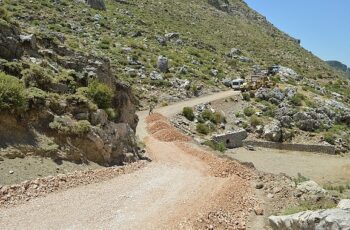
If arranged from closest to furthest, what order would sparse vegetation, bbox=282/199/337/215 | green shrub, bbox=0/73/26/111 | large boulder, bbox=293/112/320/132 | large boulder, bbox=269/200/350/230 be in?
large boulder, bbox=269/200/350/230
sparse vegetation, bbox=282/199/337/215
green shrub, bbox=0/73/26/111
large boulder, bbox=293/112/320/132

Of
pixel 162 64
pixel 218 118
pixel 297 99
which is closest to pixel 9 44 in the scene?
pixel 218 118

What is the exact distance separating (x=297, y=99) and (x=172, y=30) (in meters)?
31.3

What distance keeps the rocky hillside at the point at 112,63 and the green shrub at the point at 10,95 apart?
0.03 m

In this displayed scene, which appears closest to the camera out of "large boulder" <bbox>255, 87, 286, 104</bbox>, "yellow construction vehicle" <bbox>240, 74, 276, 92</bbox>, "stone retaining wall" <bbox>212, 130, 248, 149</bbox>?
"stone retaining wall" <bbox>212, 130, 248, 149</bbox>

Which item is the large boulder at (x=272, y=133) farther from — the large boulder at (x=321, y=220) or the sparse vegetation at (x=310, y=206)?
the large boulder at (x=321, y=220)

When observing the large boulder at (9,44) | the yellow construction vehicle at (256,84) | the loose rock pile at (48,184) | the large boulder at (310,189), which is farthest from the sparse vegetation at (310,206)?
the yellow construction vehicle at (256,84)

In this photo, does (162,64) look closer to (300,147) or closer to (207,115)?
(207,115)

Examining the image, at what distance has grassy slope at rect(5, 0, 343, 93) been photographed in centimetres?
5575

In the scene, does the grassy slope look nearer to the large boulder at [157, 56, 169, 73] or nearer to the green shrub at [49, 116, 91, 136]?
the large boulder at [157, 56, 169, 73]

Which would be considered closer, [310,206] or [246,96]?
[310,206]

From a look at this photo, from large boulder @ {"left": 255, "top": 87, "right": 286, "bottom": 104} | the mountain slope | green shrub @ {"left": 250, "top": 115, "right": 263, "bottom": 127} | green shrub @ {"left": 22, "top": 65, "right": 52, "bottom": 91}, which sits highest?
the mountain slope

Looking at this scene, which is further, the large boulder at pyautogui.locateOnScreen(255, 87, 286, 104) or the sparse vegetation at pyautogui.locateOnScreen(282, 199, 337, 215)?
the large boulder at pyautogui.locateOnScreen(255, 87, 286, 104)

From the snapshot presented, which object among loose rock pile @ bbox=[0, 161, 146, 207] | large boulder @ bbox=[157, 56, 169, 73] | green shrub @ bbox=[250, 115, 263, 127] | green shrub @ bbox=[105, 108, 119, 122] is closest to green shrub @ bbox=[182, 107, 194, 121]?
green shrub @ bbox=[250, 115, 263, 127]

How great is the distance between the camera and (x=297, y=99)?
5525 cm
